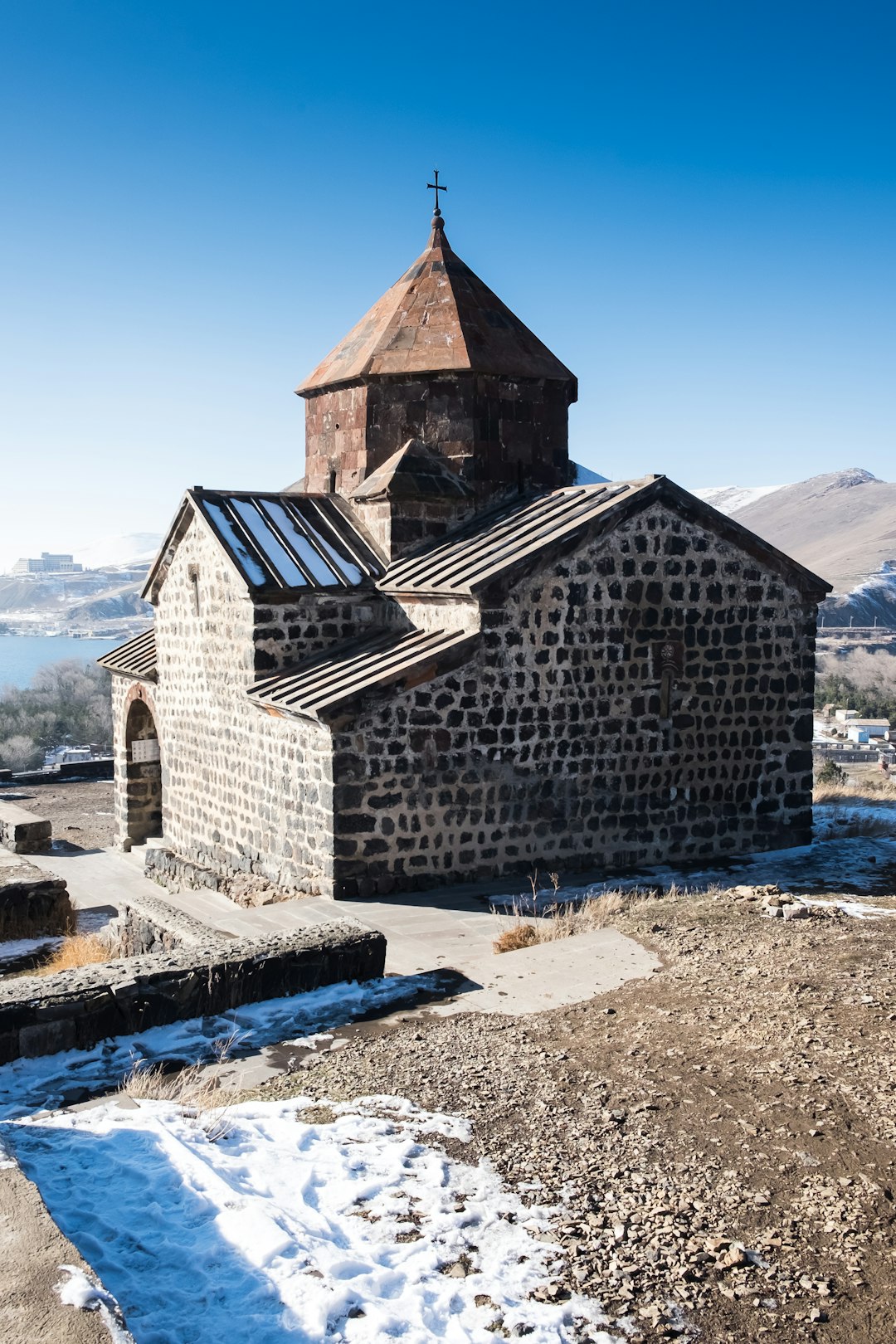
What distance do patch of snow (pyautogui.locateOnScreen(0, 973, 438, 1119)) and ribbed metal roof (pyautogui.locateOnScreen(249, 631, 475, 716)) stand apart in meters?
2.95

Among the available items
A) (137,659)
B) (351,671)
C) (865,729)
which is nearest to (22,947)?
(351,671)

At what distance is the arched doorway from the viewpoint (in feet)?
50.3

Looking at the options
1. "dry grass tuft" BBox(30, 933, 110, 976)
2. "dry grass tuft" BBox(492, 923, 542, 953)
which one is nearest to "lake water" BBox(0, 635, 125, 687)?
"dry grass tuft" BBox(30, 933, 110, 976)

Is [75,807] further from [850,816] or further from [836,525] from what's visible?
[836,525]

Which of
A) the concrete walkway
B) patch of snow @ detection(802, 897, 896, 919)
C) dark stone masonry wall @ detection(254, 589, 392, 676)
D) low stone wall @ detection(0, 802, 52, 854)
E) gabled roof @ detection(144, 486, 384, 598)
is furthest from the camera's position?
low stone wall @ detection(0, 802, 52, 854)

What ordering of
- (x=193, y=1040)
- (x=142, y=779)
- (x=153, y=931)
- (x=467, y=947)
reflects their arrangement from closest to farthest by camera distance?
(x=193, y=1040) < (x=467, y=947) < (x=153, y=931) < (x=142, y=779)

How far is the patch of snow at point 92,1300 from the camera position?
2.63 metres

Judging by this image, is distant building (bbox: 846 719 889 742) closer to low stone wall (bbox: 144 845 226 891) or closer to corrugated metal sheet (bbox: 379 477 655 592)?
corrugated metal sheet (bbox: 379 477 655 592)

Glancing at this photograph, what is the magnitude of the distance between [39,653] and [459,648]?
552 ft

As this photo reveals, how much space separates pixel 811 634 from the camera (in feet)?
38.2

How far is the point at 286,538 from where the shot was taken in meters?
11.2

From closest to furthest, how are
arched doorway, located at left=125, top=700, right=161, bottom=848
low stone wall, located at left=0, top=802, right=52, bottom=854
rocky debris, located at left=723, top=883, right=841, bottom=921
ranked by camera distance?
rocky debris, located at left=723, top=883, right=841, bottom=921 → low stone wall, located at left=0, top=802, right=52, bottom=854 → arched doorway, located at left=125, top=700, right=161, bottom=848

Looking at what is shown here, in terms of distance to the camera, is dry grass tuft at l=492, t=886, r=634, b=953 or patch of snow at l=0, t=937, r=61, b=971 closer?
dry grass tuft at l=492, t=886, r=634, b=953

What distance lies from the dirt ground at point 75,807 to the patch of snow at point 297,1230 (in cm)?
1255
